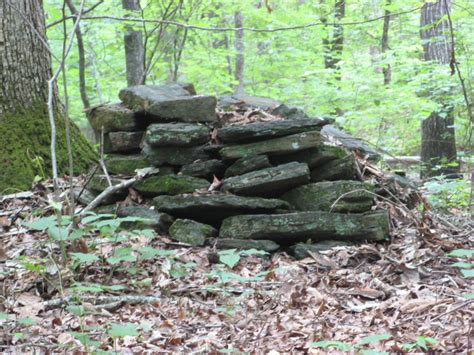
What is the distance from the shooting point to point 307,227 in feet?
14.8

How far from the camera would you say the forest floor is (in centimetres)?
287

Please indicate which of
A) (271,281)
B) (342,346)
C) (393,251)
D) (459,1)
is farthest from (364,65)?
(342,346)

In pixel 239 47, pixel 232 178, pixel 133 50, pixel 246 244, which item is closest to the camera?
pixel 246 244

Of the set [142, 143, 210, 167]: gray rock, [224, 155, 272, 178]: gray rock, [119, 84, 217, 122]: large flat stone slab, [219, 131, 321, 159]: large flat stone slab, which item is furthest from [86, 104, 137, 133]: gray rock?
[224, 155, 272, 178]: gray rock

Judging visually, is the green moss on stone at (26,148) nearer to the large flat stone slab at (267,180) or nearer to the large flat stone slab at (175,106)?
the large flat stone slab at (175,106)

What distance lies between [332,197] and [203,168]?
4.26 ft

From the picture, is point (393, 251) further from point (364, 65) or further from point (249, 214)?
point (364, 65)

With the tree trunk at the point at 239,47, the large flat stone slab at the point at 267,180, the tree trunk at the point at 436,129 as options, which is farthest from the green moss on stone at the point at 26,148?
the tree trunk at the point at 239,47

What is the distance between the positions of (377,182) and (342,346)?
3.21 metres

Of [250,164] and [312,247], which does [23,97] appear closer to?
[250,164]

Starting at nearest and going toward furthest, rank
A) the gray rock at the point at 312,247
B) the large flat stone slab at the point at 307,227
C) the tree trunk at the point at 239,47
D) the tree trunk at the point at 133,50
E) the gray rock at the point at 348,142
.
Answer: the gray rock at the point at 312,247
the large flat stone slab at the point at 307,227
the gray rock at the point at 348,142
the tree trunk at the point at 133,50
the tree trunk at the point at 239,47

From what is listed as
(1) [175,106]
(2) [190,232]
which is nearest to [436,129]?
(1) [175,106]

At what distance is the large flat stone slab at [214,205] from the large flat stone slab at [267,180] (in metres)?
0.11

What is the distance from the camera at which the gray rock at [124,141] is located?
17.5ft
